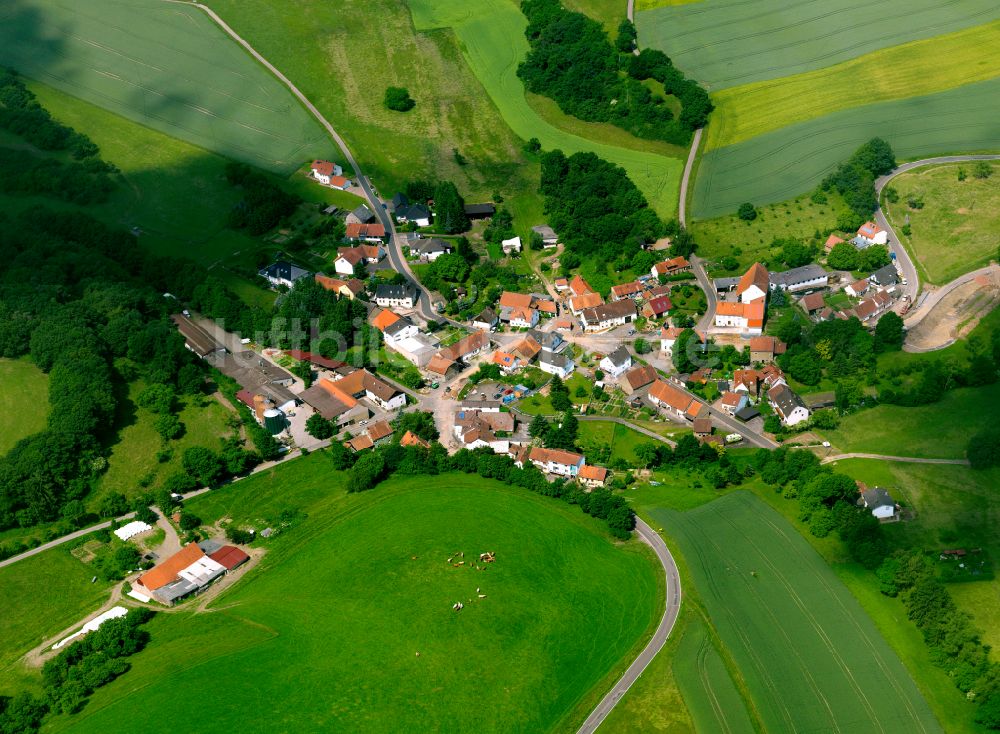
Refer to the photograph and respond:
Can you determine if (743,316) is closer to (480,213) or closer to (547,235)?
(547,235)

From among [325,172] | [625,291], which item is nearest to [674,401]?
[625,291]

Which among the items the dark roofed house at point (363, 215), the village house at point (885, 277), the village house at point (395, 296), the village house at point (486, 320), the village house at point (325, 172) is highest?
the village house at point (325, 172)

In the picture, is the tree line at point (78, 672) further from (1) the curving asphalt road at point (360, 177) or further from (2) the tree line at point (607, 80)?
(2) the tree line at point (607, 80)

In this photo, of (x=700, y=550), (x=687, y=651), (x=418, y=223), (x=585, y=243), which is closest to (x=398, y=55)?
(x=418, y=223)

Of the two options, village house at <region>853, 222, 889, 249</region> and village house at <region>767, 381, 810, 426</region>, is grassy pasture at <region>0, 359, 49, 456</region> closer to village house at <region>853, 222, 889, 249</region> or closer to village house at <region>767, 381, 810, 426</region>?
village house at <region>767, 381, 810, 426</region>

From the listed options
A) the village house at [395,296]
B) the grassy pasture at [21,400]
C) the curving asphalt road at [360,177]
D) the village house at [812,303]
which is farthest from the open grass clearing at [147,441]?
the village house at [812,303]

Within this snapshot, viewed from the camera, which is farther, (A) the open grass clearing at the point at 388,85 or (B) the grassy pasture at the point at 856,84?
(A) the open grass clearing at the point at 388,85

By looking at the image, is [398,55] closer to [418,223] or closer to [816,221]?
[418,223]

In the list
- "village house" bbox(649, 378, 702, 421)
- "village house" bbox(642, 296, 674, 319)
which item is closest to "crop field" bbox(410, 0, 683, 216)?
"village house" bbox(642, 296, 674, 319)
